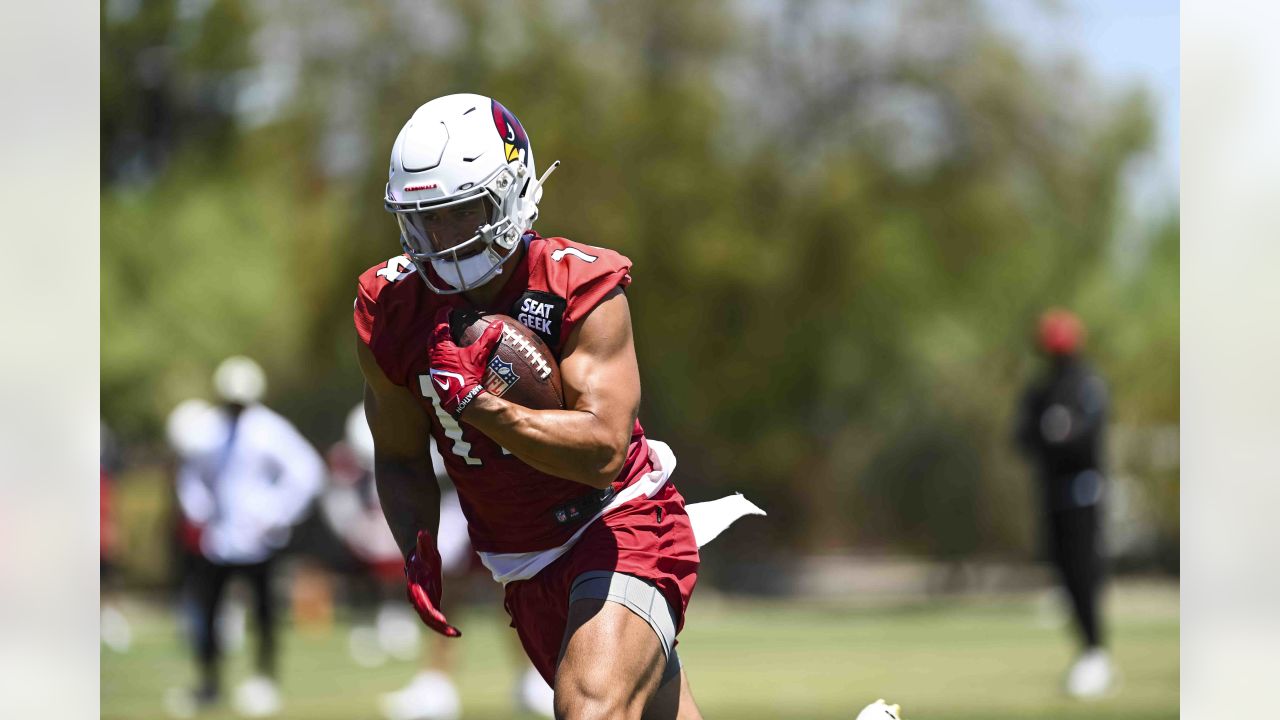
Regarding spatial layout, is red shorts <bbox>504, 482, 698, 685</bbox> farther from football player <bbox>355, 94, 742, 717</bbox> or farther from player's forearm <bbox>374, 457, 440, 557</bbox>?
player's forearm <bbox>374, 457, 440, 557</bbox>

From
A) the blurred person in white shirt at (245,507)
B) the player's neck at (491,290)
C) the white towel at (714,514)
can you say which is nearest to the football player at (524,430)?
the player's neck at (491,290)

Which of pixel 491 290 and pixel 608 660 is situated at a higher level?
pixel 491 290

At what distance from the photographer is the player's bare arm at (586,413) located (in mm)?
4266

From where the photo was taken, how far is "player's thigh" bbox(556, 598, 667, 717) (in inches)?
170

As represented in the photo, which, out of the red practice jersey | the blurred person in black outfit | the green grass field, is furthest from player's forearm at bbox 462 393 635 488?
the blurred person in black outfit

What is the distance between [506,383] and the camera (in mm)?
4371

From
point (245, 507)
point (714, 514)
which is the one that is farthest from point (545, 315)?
point (245, 507)

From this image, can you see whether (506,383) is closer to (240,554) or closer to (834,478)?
(240,554)

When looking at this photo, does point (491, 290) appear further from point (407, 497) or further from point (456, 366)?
point (407, 497)

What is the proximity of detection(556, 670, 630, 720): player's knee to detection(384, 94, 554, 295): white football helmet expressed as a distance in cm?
108

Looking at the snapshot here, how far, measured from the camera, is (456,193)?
442 cm

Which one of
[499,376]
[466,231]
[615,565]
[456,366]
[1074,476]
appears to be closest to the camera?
[456,366]

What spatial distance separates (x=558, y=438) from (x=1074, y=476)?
6.65 meters

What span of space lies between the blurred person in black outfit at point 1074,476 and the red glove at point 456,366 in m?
6.60
